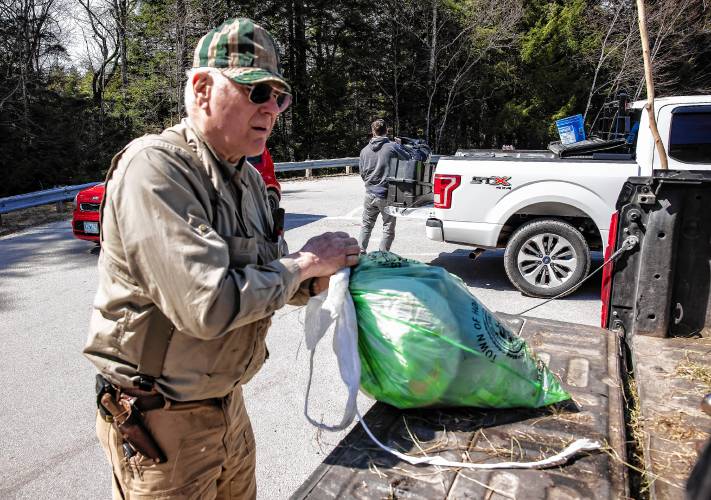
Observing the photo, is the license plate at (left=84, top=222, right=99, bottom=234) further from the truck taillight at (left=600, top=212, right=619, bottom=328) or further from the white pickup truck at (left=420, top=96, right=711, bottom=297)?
the truck taillight at (left=600, top=212, right=619, bottom=328)

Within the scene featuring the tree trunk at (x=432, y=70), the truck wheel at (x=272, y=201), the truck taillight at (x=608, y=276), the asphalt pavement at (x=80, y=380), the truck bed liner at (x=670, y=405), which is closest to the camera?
the truck bed liner at (x=670, y=405)

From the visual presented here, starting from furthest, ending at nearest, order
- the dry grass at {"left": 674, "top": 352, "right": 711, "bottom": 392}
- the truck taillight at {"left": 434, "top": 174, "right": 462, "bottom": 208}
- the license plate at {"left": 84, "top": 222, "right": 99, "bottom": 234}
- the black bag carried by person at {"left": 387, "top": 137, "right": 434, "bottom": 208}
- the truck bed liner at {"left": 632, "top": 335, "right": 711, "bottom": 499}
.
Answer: the license plate at {"left": 84, "top": 222, "right": 99, "bottom": 234} < the black bag carried by person at {"left": 387, "top": 137, "right": 434, "bottom": 208} < the truck taillight at {"left": 434, "top": 174, "right": 462, "bottom": 208} < the dry grass at {"left": 674, "top": 352, "right": 711, "bottom": 392} < the truck bed liner at {"left": 632, "top": 335, "right": 711, "bottom": 499}

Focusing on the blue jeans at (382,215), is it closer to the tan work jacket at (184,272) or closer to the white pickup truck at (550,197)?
the white pickup truck at (550,197)

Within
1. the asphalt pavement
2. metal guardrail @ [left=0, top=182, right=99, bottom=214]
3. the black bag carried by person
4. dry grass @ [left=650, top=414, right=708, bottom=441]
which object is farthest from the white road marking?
dry grass @ [left=650, top=414, right=708, bottom=441]

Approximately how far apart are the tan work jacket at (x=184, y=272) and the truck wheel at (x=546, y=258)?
482 cm

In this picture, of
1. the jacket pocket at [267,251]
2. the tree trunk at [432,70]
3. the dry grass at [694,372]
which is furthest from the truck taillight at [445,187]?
the tree trunk at [432,70]

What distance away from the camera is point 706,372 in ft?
8.92

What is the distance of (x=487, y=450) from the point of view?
1.94 meters

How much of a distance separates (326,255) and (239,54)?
2.29ft

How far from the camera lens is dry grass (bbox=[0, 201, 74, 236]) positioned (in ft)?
34.9

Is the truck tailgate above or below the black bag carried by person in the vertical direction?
below

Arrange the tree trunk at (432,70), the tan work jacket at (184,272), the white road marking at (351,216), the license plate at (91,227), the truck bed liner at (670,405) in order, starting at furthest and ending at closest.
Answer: the tree trunk at (432,70) → the white road marking at (351,216) → the license plate at (91,227) → the truck bed liner at (670,405) → the tan work jacket at (184,272)

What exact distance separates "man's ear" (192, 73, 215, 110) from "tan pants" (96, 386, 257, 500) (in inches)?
37.5

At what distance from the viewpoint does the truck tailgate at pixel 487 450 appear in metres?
1.73
